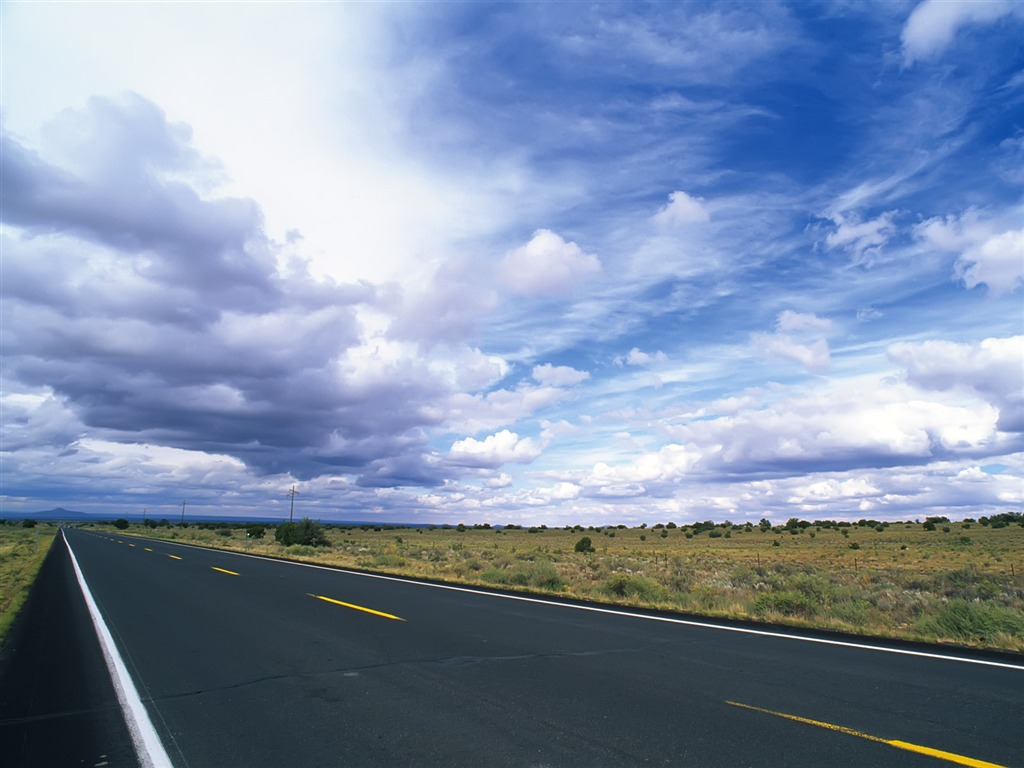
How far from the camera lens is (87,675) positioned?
8336mm

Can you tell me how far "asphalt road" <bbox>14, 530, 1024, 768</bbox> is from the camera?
5297 mm

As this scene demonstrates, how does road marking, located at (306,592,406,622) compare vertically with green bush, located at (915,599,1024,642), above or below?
below

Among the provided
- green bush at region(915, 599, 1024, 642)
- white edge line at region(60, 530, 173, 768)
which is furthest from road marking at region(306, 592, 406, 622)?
green bush at region(915, 599, 1024, 642)

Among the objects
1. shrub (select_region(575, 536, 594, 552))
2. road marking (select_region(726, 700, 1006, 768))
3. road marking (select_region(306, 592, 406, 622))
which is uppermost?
road marking (select_region(726, 700, 1006, 768))

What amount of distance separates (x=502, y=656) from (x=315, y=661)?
2569 millimetres

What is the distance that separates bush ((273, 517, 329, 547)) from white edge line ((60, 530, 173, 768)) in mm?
43554

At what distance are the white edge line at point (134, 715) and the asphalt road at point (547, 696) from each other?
4.4 inches

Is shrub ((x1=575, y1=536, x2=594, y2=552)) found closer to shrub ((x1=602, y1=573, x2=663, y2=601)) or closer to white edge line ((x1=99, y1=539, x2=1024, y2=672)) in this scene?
white edge line ((x1=99, y1=539, x2=1024, y2=672))

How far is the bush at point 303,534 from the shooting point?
2069 inches

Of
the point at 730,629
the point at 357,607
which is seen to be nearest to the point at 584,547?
the point at 357,607

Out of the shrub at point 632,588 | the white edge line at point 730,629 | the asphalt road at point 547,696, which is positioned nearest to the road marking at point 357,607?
the asphalt road at point 547,696

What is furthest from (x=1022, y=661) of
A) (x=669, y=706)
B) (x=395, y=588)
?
(x=395, y=588)

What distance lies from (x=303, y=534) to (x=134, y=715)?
49221 mm

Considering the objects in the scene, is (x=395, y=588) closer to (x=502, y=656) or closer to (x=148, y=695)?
(x=502, y=656)
